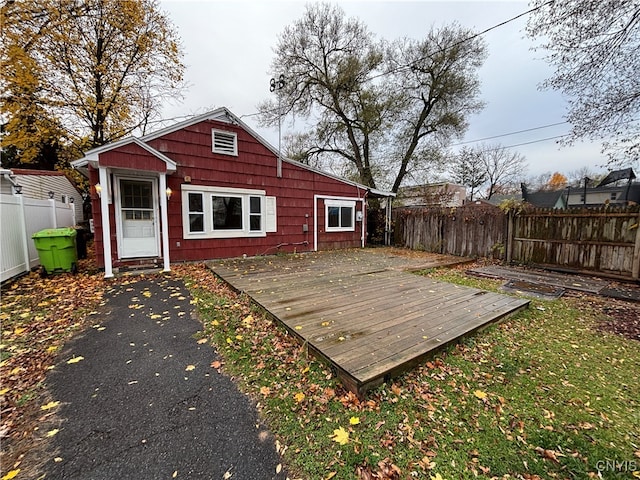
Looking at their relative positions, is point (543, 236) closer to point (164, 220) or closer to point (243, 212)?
point (243, 212)

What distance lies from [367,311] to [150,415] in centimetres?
257

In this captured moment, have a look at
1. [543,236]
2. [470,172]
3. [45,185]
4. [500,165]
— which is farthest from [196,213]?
[500,165]

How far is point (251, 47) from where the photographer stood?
1093 cm

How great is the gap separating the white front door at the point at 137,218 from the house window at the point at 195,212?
0.82m

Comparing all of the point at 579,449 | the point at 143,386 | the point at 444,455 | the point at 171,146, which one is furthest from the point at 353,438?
the point at 171,146

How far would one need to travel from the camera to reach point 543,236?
282 inches

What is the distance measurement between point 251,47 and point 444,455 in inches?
541

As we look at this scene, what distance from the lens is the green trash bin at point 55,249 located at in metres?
5.50

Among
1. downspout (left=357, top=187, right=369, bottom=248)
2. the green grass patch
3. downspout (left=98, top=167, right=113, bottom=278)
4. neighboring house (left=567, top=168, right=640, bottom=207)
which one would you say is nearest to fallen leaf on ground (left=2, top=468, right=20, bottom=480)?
the green grass patch

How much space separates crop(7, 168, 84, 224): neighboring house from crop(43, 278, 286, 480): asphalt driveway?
7.44 m

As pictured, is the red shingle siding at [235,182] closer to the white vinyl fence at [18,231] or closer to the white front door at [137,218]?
the white front door at [137,218]

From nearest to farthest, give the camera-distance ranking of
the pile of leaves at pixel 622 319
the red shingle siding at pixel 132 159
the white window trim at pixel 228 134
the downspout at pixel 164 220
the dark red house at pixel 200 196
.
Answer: the pile of leaves at pixel 622 319 < the red shingle siding at pixel 132 159 < the dark red house at pixel 200 196 < the downspout at pixel 164 220 < the white window trim at pixel 228 134

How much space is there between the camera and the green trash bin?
550 centimetres

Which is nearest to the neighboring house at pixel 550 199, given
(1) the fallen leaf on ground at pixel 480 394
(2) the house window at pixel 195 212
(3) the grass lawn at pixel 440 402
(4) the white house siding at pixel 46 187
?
(3) the grass lawn at pixel 440 402
